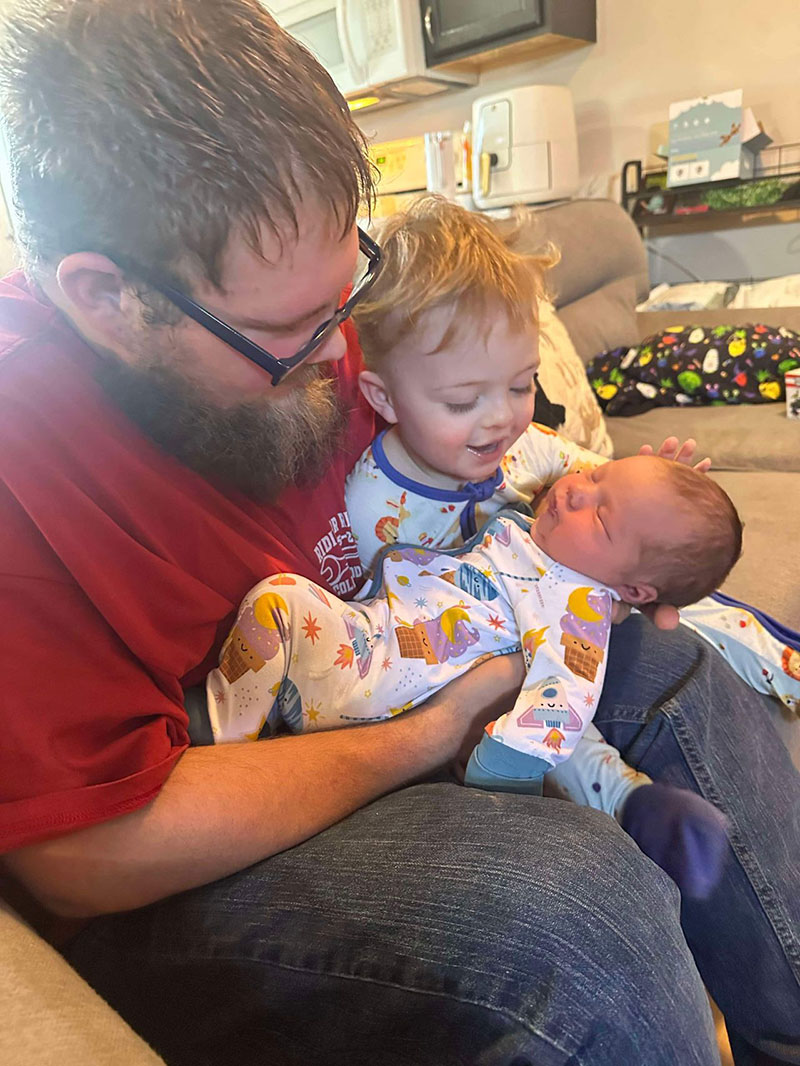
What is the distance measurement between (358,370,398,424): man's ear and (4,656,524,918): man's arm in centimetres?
43

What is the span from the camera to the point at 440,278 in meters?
1.03

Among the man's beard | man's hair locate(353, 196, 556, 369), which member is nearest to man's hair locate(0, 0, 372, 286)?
the man's beard

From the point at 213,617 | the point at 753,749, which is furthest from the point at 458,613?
the point at 753,749

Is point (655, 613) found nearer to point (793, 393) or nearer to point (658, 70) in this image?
point (793, 393)

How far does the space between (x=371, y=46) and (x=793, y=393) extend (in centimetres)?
265

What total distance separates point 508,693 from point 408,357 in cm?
47

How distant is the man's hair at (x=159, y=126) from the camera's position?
67 centimetres

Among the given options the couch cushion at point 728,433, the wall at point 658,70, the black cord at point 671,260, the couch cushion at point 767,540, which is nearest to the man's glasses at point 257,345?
the couch cushion at point 767,540

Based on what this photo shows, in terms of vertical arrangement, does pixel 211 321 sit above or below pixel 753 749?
above

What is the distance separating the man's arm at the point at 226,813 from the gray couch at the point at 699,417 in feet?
2.72

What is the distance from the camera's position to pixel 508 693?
3.35ft

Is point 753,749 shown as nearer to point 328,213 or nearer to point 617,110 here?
point 328,213

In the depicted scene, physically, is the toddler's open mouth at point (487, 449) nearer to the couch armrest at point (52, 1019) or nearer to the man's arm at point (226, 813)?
the man's arm at point (226, 813)

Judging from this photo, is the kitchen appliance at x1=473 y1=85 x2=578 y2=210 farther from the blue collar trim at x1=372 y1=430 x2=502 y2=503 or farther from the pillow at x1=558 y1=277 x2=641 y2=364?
the blue collar trim at x1=372 y1=430 x2=502 y2=503
